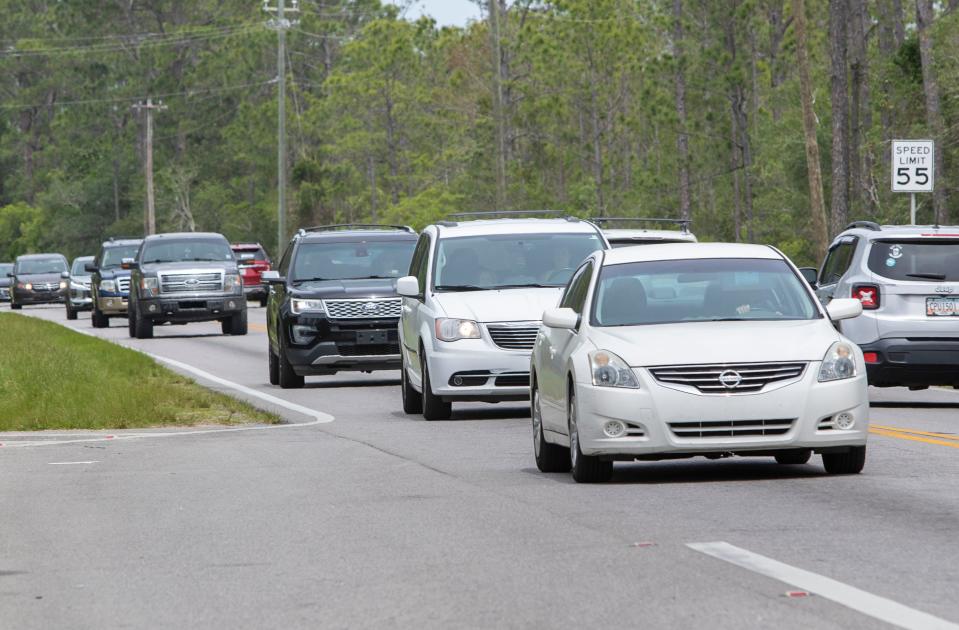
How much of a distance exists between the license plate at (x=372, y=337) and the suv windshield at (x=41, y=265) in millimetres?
45760

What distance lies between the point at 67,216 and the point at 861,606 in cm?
11136

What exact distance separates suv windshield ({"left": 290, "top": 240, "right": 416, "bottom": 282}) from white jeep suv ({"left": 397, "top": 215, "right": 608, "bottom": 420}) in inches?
152

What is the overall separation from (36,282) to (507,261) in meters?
50.0

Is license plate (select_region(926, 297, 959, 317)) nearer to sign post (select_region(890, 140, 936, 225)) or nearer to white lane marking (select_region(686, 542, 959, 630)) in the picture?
sign post (select_region(890, 140, 936, 225))

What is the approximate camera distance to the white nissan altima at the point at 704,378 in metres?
12.1

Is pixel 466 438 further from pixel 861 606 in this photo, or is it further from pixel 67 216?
pixel 67 216

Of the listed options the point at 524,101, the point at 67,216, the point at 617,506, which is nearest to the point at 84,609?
the point at 617,506

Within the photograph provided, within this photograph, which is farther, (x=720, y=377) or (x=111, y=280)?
(x=111, y=280)

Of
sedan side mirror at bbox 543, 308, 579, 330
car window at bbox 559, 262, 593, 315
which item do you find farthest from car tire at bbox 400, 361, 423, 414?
sedan side mirror at bbox 543, 308, 579, 330

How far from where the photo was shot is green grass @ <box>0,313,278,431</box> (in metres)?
18.9

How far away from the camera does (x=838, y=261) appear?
2089 centimetres

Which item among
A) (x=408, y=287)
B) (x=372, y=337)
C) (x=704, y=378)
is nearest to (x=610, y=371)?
(x=704, y=378)

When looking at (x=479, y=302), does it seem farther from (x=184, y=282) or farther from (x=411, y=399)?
(x=184, y=282)

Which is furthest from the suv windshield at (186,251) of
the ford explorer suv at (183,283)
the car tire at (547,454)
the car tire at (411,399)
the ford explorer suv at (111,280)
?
the car tire at (547,454)
